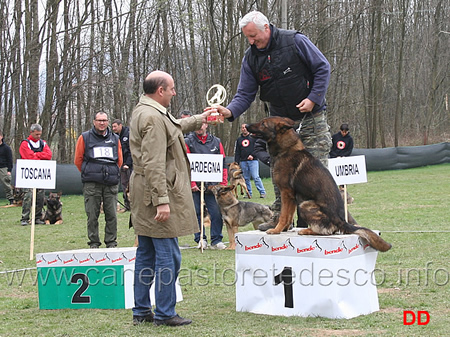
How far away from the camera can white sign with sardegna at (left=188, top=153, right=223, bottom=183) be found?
343 inches

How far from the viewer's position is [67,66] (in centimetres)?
Result: 2048

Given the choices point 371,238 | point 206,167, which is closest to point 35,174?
point 206,167

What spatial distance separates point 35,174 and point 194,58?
63.1ft

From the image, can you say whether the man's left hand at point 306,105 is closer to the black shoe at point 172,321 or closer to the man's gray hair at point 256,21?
the man's gray hair at point 256,21

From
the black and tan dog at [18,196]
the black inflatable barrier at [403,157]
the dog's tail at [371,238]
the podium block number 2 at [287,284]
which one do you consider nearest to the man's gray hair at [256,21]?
the dog's tail at [371,238]

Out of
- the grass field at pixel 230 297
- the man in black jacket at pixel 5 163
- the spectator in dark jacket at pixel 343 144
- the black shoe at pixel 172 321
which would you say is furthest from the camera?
the spectator in dark jacket at pixel 343 144

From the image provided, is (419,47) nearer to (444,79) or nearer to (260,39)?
(444,79)

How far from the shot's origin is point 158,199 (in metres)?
4.20

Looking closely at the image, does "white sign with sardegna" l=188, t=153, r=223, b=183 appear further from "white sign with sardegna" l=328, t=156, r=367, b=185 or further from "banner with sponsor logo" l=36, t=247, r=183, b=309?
"banner with sponsor logo" l=36, t=247, r=183, b=309

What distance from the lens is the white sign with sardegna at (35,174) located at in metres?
8.56

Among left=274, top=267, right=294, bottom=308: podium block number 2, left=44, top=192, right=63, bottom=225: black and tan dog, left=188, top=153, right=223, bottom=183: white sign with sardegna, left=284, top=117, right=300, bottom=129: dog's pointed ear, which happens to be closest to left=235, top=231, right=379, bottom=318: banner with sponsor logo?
left=274, top=267, right=294, bottom=308: podium block number 2

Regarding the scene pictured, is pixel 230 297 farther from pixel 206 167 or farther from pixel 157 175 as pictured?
pixel 206 167

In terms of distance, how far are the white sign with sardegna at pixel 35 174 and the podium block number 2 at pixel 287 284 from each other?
16.7ft

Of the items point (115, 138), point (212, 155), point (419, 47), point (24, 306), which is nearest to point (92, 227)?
point (115, 138)
